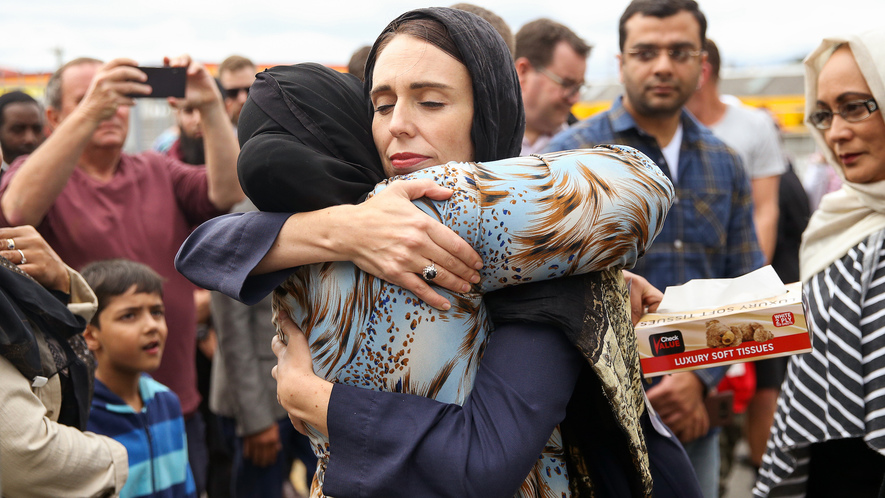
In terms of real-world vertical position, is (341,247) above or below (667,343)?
above

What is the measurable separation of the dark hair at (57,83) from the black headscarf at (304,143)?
2.33 metres

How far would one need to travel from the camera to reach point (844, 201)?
2584mm

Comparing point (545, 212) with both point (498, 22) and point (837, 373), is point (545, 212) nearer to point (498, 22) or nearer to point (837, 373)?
point (837, 373)

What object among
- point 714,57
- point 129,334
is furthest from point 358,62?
point 714,57

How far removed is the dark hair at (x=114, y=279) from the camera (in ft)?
9.02

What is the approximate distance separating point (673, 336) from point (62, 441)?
146cm

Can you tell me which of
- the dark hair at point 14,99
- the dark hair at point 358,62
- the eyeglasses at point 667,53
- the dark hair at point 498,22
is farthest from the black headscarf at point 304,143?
the dark hair at point 14,99

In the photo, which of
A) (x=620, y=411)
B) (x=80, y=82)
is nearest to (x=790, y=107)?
(x=80, y=82)

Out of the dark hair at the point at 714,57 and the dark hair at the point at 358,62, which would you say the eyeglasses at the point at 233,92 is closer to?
the dark hair at the point at 358,62

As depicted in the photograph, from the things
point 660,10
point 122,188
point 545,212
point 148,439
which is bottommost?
point 148,439

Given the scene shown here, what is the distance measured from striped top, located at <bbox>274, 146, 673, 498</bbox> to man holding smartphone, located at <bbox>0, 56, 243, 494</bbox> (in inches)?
73.5

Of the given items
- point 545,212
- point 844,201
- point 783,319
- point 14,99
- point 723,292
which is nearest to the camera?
point 545,212

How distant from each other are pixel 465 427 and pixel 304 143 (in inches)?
22.7

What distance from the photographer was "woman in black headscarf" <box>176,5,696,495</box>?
1257mm
